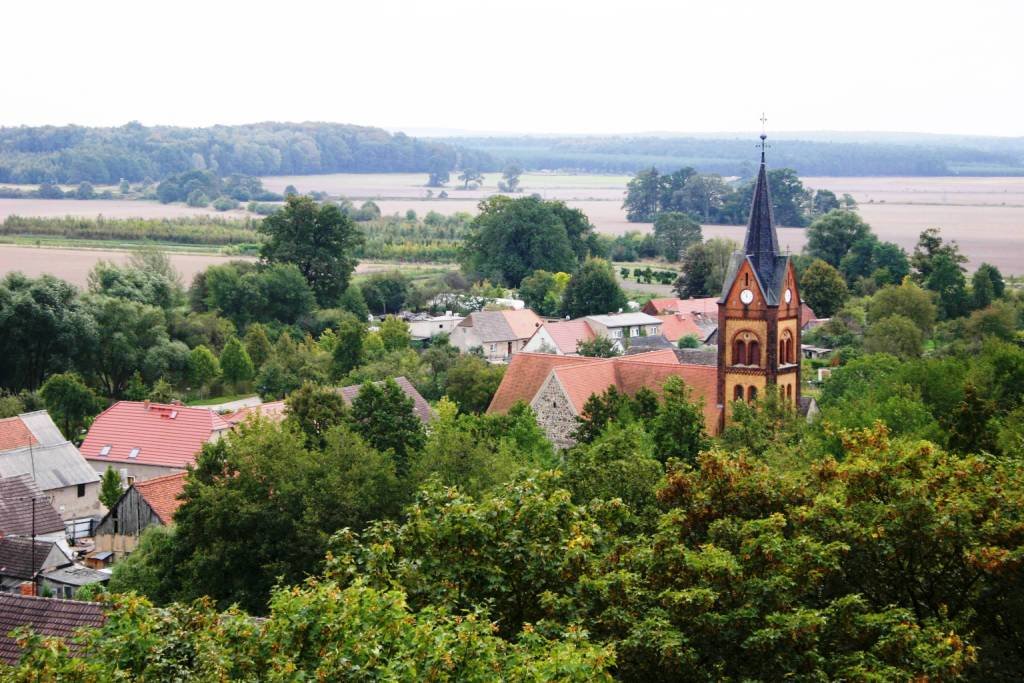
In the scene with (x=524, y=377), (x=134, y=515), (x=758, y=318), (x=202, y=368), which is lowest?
(x=202, y=368)

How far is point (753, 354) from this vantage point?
43469 millimetres

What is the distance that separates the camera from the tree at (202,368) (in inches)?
2537

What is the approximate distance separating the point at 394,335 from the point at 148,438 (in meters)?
26.5

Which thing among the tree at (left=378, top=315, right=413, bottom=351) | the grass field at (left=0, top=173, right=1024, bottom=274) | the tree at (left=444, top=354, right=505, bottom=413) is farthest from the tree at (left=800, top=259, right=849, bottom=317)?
the tree at (left=444, top=354, right=505, bottom=413)

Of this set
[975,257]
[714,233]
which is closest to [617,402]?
[975,257]

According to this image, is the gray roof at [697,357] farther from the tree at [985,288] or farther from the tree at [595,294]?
the tree at [985,288]

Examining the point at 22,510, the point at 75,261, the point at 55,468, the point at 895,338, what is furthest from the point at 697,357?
the point at 75,261

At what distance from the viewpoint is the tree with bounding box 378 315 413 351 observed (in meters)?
71.1

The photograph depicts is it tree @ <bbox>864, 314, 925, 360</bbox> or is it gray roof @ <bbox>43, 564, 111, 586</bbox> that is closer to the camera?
gray roof @ <bbox>43, 564, 111, 586</bbox>

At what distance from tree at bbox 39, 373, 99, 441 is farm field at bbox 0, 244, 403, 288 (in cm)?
2961

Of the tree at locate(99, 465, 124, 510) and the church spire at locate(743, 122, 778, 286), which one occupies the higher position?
the church spire at locate(743, 122, 778, 286)

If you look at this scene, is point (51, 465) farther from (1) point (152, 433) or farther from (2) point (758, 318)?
(2) point (758, 318)

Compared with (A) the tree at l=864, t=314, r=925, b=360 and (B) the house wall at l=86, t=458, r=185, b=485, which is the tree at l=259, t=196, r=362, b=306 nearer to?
(A) the tree at l=864, t=314, r=925, b=360

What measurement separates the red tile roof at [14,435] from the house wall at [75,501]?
260cm
